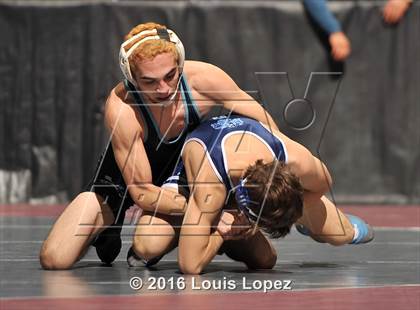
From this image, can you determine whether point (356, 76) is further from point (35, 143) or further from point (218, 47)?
point (35, 143)

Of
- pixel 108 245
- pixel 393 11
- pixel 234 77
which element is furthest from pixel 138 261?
pixel 393 11

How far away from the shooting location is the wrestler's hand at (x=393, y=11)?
13841 mm

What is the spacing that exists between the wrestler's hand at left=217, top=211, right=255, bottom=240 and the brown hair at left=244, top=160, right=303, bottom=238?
219 millimetres

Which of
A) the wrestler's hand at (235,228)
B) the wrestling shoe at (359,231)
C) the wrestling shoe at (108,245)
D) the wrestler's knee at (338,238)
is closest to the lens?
the wrestler's hand at (235,228)

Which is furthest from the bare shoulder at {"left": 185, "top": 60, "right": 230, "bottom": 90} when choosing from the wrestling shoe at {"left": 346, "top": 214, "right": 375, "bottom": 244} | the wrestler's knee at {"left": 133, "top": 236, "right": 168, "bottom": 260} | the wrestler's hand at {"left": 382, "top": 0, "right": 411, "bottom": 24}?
the wrestler's hand at {"left": 382, "top": 0, "right": 411, "bottom": 24}

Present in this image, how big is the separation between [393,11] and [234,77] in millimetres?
1797

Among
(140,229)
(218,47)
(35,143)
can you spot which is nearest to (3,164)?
(35,143)

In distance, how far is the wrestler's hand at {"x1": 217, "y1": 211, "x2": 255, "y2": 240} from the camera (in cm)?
734

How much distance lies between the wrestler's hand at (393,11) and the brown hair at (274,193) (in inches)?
278

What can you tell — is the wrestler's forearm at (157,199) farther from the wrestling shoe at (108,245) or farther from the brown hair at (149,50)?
the brown hair at (149,50)

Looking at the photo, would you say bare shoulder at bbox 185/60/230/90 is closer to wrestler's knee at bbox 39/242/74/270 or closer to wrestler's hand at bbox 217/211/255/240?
wrestler's hand at bbox 217/211/255/240

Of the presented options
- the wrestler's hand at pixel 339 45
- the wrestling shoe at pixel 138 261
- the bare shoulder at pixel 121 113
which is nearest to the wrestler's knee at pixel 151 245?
the wrestling shoe at pixel 138 261

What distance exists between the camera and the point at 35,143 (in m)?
13.9

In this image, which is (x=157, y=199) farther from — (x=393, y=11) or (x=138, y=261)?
(x=393, y=11)
